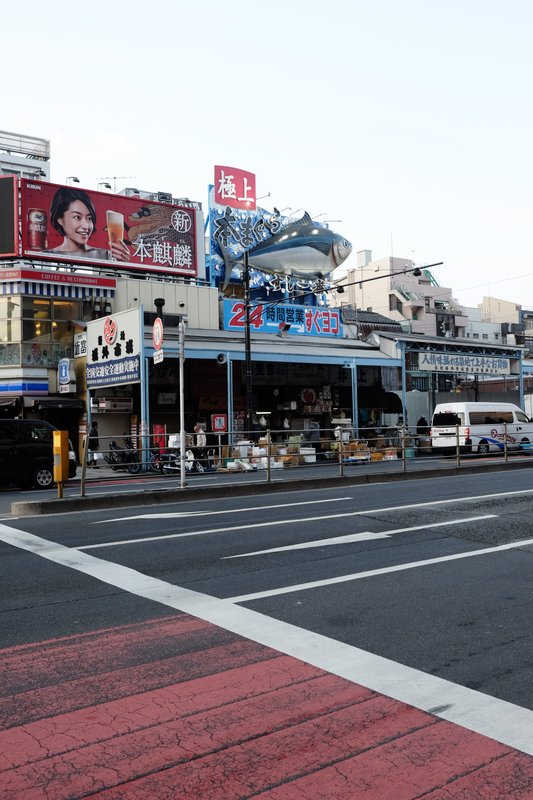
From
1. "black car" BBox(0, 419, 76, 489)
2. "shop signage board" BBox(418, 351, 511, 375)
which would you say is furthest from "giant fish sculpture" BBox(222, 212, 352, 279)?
"black car" BBox(0, 419, 76, 489)

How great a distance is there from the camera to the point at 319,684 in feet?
15.7

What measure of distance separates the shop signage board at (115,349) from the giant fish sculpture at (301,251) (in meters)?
13.2

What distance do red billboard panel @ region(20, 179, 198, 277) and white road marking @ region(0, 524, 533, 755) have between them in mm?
27501

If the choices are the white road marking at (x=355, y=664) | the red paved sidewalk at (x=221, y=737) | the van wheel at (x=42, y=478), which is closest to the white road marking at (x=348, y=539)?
the white road marking at (x=355, y=664)

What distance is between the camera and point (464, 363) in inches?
1601

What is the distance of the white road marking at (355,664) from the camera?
13.8 ft

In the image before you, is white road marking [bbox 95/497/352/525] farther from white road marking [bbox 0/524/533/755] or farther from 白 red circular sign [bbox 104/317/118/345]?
白 red circular sign [bbox 104/317/118/345]

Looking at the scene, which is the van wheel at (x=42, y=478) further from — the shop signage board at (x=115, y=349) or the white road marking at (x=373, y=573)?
the white road marking at (x=373, y=573)

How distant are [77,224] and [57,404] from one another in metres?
8.72

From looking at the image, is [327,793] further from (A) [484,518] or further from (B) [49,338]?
(B) [49,338]

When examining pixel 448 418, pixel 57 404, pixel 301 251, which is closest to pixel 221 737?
pixel 57 404

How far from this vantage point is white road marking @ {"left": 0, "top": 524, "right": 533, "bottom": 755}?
4199 mm

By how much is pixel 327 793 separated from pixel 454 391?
135ft

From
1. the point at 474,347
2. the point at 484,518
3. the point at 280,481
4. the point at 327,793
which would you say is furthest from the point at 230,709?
the point at 474,347
